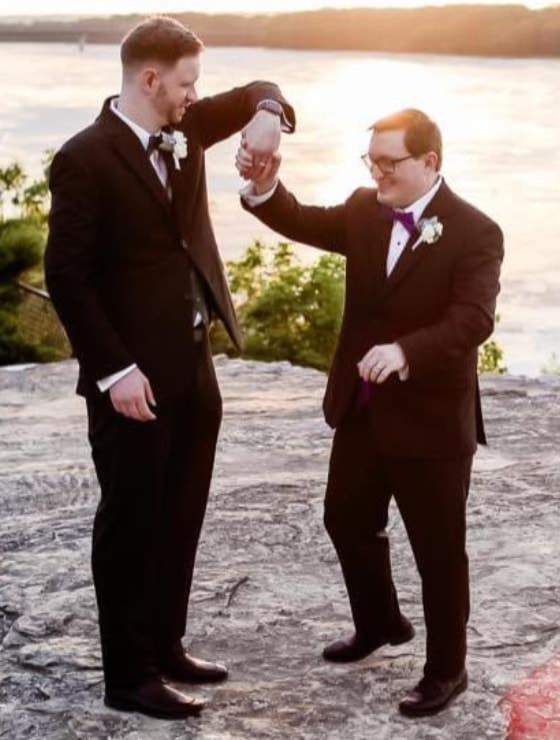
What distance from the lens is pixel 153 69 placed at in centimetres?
329

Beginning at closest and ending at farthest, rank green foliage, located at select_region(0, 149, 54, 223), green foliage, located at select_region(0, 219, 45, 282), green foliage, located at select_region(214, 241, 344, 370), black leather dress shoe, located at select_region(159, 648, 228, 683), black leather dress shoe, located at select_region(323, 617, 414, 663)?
black leather dress shoe, located at select_region(159, 648, 228, 683) < black leather dress shoe, located at select_region(323, 617, 414, 663) < green foliage, located at select_region(0, 219, 45, 282) < green foliage, located at select_region(214, 241, 344, 370) < green foliage, located at select_region(0, 149, 54, 223)

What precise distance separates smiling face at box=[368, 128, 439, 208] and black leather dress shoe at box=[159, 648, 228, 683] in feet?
4.74

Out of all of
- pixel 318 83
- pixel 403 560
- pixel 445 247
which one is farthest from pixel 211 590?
pixel 318 83

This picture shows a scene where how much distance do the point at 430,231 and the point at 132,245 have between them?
740 millimetres

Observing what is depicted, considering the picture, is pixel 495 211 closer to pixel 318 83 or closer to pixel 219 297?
pixel 318 83

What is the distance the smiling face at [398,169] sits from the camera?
3.36 meters

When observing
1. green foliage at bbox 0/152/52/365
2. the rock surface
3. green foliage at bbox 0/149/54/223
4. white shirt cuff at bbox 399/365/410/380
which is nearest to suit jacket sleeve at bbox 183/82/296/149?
white shirt cuff at bbox 399/365/410/380

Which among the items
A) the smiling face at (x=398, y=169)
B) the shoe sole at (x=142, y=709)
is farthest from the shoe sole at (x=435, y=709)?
the smiling face at (x=398, y=169)

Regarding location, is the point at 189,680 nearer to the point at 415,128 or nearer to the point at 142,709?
the point at 142,709

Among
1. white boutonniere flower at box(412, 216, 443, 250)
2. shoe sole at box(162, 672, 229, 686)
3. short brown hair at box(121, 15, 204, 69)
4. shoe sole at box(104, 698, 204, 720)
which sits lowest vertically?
shoe sole at box(104, 698, 204, 720)

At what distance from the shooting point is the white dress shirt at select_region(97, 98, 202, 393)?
11.1 feet

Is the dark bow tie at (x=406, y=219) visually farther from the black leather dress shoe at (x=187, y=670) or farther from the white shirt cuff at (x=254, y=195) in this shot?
the black leather dress shoe at (x=187, y=670)

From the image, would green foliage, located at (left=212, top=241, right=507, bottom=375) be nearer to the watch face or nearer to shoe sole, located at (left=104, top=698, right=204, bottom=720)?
shoe sole, located at (left=104, top=698, right=204, bottom=720)

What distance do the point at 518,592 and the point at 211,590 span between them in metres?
1.06
